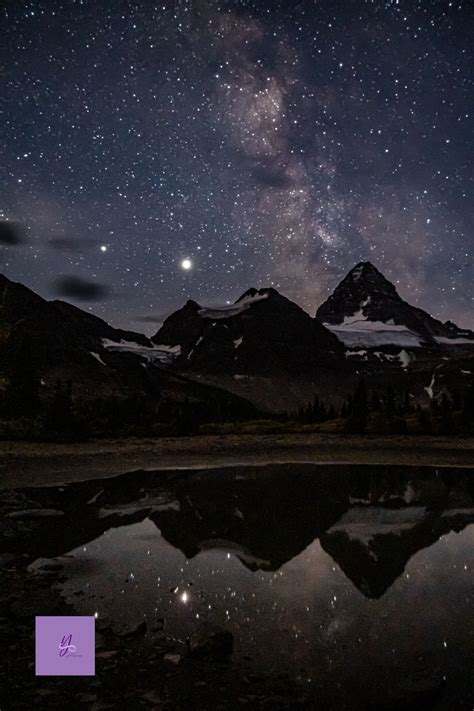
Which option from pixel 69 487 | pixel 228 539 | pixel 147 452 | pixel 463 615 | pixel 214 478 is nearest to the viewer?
pixel 463 615

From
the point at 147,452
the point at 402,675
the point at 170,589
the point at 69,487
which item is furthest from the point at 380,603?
the point at 147,452

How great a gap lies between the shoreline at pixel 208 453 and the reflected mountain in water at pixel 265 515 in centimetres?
490

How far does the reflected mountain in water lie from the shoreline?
490cm

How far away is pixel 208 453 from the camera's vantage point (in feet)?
171

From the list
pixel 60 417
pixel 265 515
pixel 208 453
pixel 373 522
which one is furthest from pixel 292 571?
pixel 60 417

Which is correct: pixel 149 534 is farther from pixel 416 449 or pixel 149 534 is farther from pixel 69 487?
pixel 416 449

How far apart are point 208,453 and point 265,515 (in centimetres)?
3098

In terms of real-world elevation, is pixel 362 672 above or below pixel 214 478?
above

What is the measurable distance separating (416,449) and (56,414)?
41440 mm

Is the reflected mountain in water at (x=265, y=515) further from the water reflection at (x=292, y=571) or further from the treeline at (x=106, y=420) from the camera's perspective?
the treeline at (x=106, y=420)

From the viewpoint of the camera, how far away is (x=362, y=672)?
822cm

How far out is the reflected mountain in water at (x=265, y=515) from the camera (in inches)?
620

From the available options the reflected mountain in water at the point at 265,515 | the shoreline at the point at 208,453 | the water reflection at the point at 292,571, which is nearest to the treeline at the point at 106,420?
the shoreline at the point at 208,453

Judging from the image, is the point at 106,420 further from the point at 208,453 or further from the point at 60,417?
the point at 208,453
